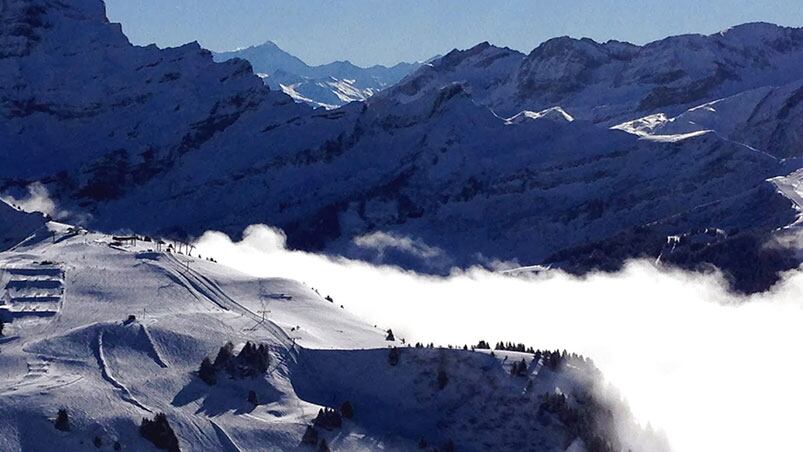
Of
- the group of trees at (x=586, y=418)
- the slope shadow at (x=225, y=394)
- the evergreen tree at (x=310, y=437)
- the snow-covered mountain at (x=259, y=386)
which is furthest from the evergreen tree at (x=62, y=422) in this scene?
the group of trees at (x=586, y=418)

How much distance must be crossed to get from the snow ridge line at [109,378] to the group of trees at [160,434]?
10.1ft

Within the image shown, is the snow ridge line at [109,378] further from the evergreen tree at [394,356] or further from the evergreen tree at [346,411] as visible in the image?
the evergreen tree at [394,356]

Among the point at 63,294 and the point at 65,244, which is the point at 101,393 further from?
the point at 65,244

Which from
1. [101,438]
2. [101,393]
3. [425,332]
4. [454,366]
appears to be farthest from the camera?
[425,332]

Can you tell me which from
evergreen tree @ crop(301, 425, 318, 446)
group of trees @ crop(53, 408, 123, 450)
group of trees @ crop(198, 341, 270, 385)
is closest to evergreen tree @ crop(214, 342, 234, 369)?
group of trees @ crop(198, 341, 270, 385)

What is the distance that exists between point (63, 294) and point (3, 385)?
32.3 m

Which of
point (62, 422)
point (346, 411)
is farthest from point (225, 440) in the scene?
point (62, 422)

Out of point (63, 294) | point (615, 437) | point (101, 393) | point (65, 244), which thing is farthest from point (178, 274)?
point (615, 437)

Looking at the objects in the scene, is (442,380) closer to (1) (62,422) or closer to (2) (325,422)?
(2) (325,422)

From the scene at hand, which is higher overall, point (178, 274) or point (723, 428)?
point (178, 274)

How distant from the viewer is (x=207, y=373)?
132 m

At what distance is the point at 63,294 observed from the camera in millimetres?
154750

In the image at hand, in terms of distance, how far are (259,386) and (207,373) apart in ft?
17.6

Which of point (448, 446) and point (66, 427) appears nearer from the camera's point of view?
point (66, 427)
